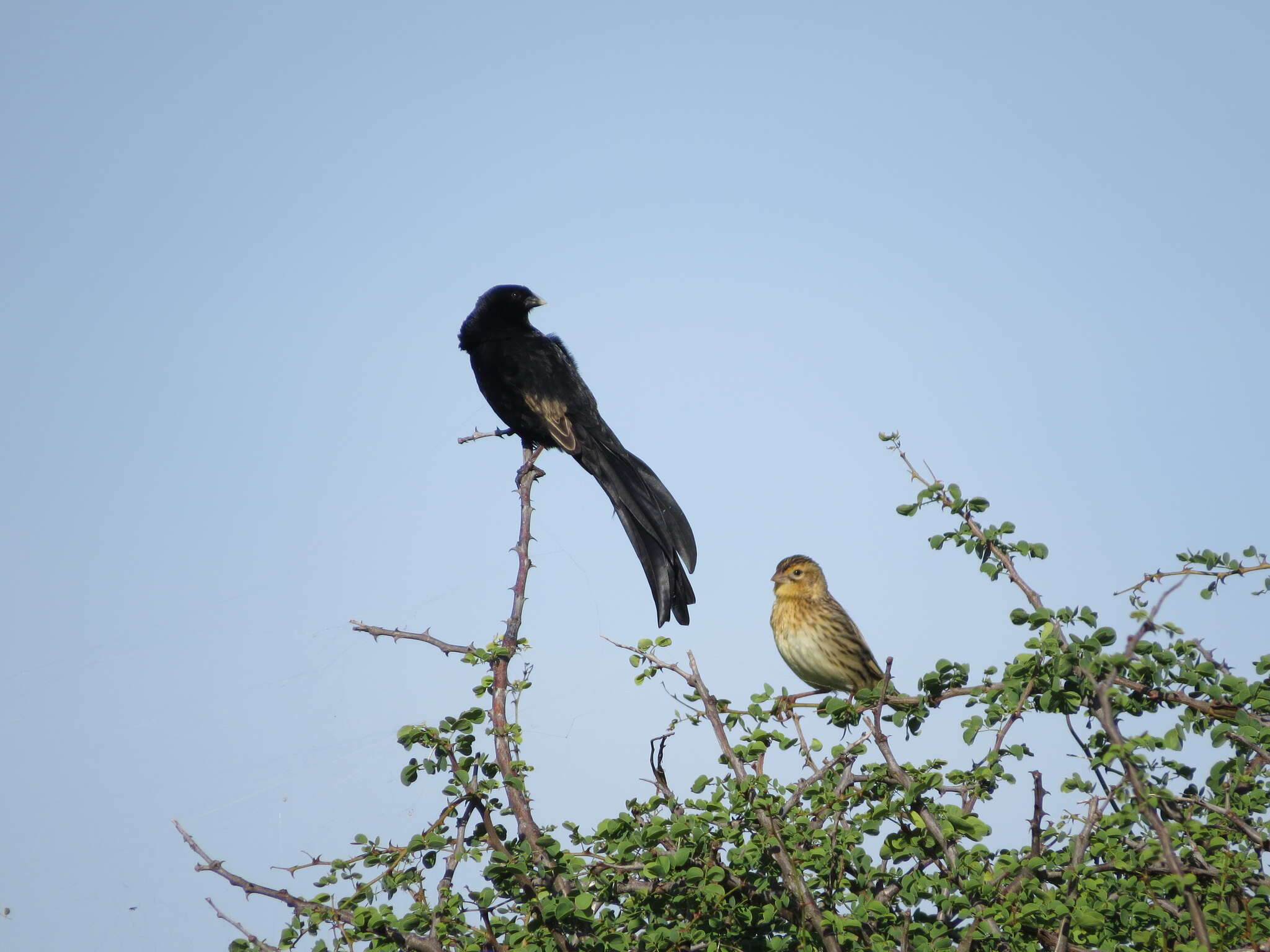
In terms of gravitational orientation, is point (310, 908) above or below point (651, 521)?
below

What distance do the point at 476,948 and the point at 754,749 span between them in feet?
2.64

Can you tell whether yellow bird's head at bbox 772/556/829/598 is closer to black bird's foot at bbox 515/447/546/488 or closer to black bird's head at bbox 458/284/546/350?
black bird's foot at bbox 515/447/546/488

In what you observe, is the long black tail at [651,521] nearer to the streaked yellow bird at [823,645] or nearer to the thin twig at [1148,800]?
the streaked yellow bird at [823,645]

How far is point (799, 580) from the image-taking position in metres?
5.87

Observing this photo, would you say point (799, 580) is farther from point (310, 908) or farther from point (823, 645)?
point (310, 908)

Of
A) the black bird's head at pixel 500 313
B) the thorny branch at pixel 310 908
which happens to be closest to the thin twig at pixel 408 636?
Result: the thorny branch at pixel 310 908

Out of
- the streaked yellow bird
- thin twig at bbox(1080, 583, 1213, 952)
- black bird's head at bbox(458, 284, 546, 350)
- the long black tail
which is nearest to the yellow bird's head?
the streaked yellow bird

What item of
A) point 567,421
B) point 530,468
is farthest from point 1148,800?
point 567,421

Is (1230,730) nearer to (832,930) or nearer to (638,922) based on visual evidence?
(832,930)

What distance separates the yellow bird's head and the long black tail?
638mm

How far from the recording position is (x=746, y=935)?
2.74 metres

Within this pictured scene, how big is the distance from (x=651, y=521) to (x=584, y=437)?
1.17 metres

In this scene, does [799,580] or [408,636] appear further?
[799,580]

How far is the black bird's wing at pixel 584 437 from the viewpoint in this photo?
5.44 meters
